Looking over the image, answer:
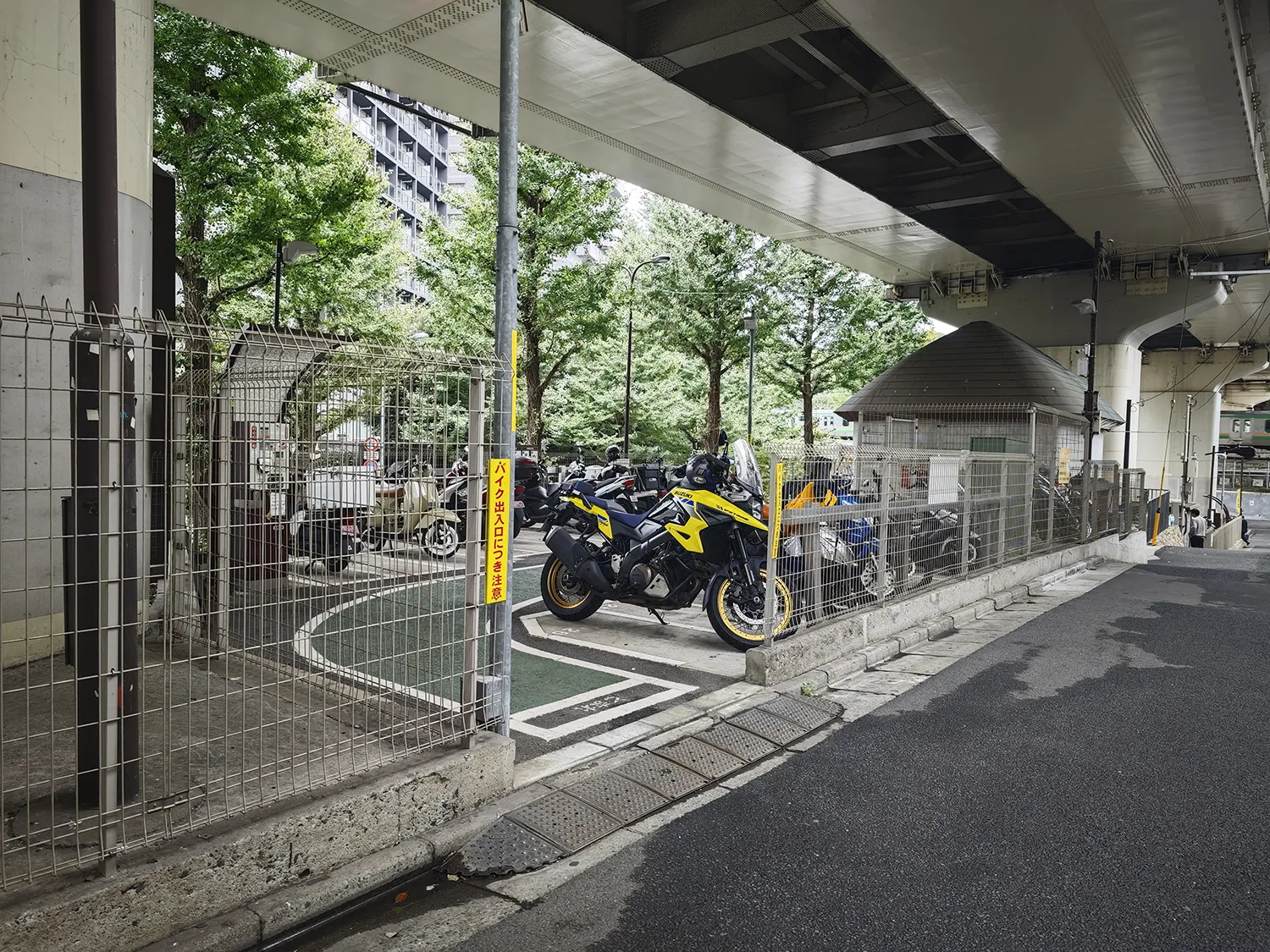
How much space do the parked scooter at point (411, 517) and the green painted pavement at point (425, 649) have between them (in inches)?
8.6

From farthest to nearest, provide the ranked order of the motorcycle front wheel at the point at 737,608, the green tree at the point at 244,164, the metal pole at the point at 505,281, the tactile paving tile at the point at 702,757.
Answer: the green tree at the point at 244,164 → the motorcycle front wheel at the point at 737,608 → the tactile paving tile at the point at 702,757 → the metal pole at the point at 505,281

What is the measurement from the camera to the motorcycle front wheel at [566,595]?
8.08 metres

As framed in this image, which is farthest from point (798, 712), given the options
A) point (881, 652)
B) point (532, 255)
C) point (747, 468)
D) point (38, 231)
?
point (532, 255)

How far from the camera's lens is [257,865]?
3.03 metres

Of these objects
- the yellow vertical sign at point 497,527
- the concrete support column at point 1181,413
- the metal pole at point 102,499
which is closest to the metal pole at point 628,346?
the yellow vertical sign at point 497,527

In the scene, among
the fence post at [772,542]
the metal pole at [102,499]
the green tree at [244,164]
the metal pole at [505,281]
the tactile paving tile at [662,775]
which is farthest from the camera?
the green tree at [244,164]

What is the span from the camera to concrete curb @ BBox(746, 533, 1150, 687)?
618 centimetres

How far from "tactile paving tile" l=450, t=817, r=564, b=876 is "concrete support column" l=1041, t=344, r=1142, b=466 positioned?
24.0 metres

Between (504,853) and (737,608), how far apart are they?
3729 millimetres

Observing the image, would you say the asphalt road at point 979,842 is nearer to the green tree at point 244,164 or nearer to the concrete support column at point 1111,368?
the green tree at point 244,164

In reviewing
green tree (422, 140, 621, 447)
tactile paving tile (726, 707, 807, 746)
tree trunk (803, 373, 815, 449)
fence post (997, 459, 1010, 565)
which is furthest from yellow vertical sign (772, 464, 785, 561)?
tree trunk (803, 373, 815, 449)

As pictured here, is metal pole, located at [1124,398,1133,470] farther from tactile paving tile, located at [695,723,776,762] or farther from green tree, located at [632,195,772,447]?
tactile paving tile, located at [695,723,776,762]

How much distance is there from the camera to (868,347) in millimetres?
32219

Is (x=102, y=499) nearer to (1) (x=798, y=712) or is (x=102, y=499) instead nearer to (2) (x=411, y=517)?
(2) (x=411, y=517)
